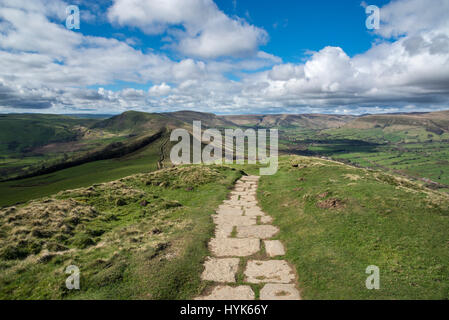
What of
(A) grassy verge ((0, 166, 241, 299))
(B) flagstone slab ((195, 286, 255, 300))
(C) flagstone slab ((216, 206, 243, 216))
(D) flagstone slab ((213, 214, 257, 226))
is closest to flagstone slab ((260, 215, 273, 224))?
(D) flagstone slab ((213, 214, 257, 226))

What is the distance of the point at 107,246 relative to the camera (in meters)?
17.3

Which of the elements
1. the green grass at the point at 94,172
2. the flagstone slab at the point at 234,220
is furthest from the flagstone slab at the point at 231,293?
the green grass at the point at 94,172

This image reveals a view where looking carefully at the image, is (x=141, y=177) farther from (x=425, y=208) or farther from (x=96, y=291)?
(x=425, y=208)

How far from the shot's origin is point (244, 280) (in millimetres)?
13953

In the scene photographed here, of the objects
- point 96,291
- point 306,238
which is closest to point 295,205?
point 306,238

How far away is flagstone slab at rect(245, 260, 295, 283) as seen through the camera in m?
14.0

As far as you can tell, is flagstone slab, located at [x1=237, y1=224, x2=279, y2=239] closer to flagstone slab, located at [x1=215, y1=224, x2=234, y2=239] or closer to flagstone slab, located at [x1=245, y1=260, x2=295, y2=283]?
flagstone slab, located at [x1=215, y1=224, x2=234, y2=239]

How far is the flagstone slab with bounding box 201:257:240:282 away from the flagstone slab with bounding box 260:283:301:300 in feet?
7.05

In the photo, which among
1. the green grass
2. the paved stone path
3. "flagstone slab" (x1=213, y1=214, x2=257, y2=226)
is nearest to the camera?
the paved stone path

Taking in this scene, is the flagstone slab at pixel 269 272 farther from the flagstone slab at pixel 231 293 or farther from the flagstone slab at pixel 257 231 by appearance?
the flagstone slab at pixel 257 231

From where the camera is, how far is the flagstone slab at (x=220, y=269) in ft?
46.3
